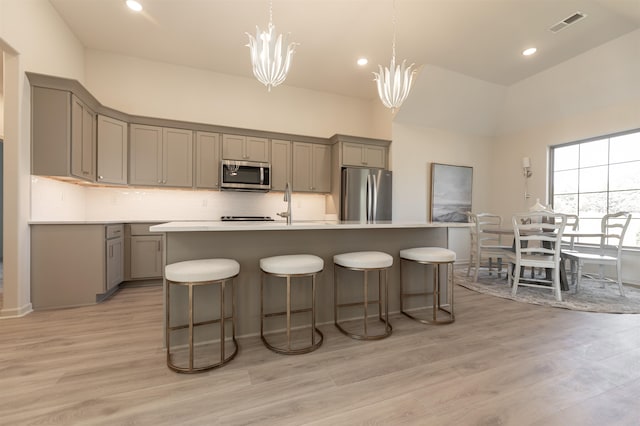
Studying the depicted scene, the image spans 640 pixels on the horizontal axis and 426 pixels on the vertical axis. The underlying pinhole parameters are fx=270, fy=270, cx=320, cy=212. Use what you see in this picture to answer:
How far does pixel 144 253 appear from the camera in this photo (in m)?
3.74

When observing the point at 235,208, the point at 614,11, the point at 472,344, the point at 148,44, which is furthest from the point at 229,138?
the point at 614,11

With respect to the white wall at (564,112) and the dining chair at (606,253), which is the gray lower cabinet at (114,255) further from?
the white wall at (564,112)

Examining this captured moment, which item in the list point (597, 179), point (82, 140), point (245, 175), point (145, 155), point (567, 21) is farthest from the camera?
point (597, 179)

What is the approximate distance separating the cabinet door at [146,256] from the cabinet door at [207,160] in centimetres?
107

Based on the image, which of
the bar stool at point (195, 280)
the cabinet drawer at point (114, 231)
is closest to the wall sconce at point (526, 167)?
the bar stool at point (195, 280)

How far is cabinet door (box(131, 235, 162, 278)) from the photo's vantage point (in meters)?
3.69

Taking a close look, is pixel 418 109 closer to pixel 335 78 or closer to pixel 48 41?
pixel 335 78

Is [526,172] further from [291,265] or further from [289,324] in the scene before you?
[289,324]

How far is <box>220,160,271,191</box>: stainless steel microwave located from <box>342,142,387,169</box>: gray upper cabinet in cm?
Result: 141

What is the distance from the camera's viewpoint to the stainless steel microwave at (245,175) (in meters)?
4.30

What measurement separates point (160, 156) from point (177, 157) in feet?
0.75

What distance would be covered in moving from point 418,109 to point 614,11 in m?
2.50

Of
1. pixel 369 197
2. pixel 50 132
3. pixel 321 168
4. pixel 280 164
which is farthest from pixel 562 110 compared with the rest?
pixel 50 132

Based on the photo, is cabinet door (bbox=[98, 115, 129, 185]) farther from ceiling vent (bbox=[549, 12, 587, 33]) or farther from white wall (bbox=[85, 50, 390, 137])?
ceiling vent (bbox=[549, 12, 587, 33])
